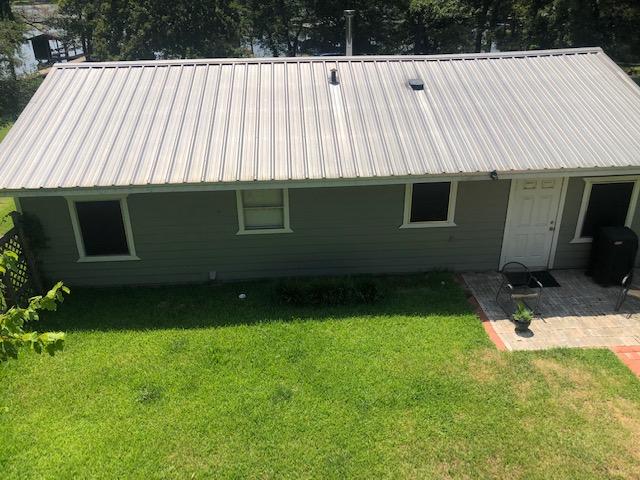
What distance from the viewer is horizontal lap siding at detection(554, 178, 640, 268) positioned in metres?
9.34

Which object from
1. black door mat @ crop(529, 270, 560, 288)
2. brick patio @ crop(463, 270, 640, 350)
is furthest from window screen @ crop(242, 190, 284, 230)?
black door mat @ crop(529, 270, 560, 288)

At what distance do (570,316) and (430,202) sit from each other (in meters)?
3.16

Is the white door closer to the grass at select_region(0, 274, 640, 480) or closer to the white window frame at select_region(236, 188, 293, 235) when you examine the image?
the grass at select_region(0, 274, 640, 480)

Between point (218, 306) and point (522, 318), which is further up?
point (522, 318)

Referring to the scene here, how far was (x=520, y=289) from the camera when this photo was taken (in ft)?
29.1

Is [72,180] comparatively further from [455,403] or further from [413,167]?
[455,403]

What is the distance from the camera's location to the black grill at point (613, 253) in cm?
912

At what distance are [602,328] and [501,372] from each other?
2368mm

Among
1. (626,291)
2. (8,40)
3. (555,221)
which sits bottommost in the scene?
(626,291)

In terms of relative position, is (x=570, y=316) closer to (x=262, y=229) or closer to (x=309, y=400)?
(x=309, y=400)

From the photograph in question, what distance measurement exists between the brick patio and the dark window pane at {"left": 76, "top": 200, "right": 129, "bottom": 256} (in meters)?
6.80

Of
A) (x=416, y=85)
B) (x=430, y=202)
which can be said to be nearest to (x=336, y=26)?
(x=416, y=85)

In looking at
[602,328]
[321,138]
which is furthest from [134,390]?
[602,328]

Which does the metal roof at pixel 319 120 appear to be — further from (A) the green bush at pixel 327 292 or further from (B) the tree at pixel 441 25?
(B) the tree at pixel 441 25
